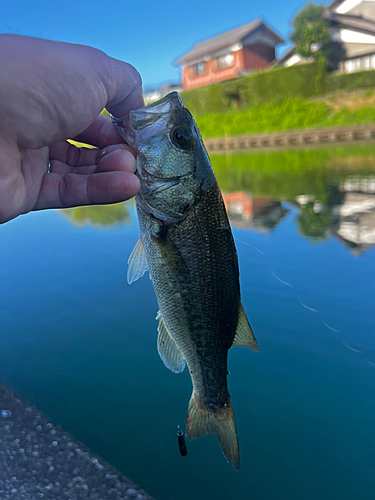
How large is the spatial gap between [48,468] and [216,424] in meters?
1.43

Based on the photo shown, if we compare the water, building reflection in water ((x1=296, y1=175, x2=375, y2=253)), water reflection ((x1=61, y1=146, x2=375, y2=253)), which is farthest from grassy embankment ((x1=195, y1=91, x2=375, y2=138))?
the water

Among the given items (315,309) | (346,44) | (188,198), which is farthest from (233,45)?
(188,198)

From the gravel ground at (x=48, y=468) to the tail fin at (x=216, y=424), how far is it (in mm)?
822

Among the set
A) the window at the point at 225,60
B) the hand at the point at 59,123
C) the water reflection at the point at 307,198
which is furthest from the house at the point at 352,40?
the hand at the point at 59,123

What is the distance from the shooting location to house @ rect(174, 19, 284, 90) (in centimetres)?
3228

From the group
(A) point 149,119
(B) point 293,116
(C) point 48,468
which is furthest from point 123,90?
(B) point 293,116

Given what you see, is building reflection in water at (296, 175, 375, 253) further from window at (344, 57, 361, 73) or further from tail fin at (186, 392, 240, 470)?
window at (344, 57, 361, 73)

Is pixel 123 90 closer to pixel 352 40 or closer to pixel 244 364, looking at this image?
pixel 244 364

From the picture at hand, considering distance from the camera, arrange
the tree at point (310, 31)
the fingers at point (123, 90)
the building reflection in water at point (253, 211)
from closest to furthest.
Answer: the fingers at point (123, 90) < the building reflection in water at point (253, 211) < the tree at point (310, 31)

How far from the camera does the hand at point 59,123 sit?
1.26m

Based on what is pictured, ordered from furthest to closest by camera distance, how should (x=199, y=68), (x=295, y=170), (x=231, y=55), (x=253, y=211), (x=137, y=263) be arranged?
1. (x=199, y=68)
2. (x=231, y=55)
3. (x=295, y=170)
4. (x=253, y=211)
5. (x=137, y=263)

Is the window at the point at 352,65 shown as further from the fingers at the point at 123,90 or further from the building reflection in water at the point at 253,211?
the fingers at the point at 123,90

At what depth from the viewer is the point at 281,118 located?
2512 centimetres

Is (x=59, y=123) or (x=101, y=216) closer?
(x=59, y=123)
